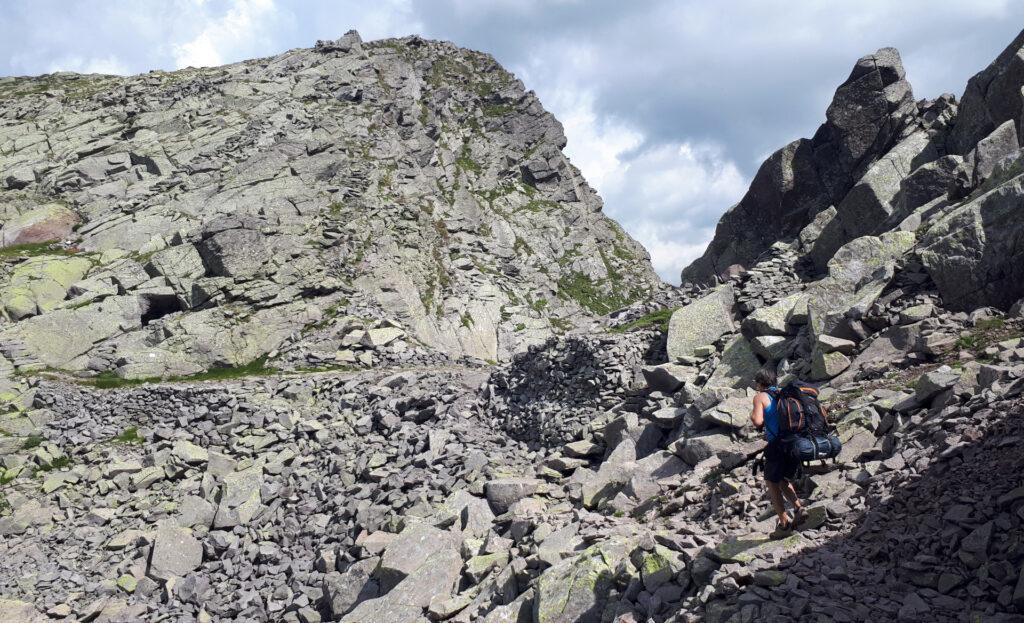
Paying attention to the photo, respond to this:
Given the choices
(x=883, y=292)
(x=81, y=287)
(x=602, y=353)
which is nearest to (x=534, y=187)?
(x=81, y=287)

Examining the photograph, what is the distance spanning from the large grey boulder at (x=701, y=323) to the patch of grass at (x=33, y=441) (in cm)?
2928

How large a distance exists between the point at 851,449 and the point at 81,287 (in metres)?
51.1

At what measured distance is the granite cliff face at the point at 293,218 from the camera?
138 feet

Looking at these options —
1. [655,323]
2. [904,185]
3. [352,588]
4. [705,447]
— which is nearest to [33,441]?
[352,588]

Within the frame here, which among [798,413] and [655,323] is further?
[655,323]

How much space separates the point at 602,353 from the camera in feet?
85.4

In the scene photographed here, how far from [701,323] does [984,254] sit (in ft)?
33.6

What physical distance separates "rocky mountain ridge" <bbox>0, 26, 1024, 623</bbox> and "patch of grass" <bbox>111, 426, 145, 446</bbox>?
0.34 feet

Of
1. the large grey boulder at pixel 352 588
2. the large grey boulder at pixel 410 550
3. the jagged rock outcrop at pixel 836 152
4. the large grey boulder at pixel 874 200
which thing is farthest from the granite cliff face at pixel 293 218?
the large grey boulder at pixel 874 200

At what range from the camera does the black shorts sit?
10727mm

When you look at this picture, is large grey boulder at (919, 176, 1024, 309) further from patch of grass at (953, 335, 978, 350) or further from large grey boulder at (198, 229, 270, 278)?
large grey boulder at (198, 229, 270, 278)

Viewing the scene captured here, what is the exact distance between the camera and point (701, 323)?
1013 inches

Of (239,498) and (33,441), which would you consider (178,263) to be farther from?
(239,498)

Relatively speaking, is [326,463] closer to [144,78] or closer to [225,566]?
[225,566]
